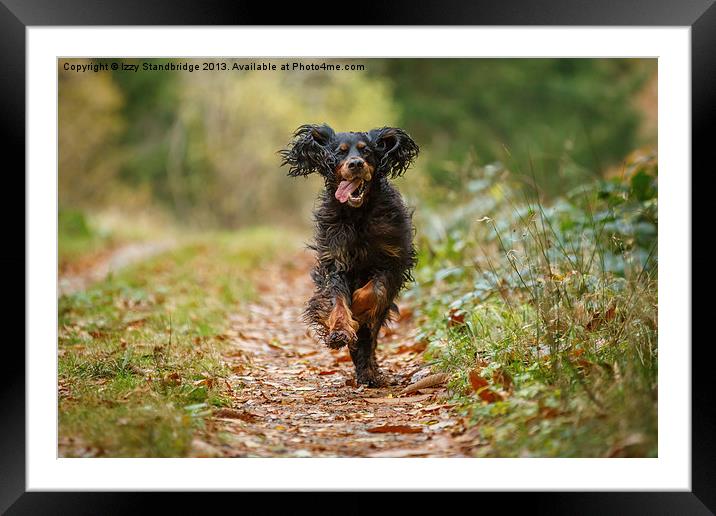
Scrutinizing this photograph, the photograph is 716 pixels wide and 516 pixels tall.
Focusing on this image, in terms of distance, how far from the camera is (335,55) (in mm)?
4254

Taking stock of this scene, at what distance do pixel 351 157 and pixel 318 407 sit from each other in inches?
68.8

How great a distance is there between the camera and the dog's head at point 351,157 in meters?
5.36

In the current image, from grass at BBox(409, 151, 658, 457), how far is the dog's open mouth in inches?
36.9

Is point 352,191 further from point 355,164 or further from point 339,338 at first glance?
point 339,338

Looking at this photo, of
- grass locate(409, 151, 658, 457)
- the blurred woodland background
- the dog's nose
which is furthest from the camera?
the blurred woodland background

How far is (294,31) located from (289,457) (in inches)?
87.2

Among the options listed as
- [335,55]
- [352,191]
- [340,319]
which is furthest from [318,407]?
[335,55]

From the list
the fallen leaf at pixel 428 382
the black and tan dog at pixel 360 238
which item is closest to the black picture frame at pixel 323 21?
the black and tan dog at pixel 360 238

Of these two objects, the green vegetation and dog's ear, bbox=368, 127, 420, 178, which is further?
the green vegetation

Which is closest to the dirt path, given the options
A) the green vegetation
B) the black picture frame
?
the black picture frame

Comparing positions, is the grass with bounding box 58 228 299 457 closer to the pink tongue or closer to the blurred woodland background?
the pink tongue

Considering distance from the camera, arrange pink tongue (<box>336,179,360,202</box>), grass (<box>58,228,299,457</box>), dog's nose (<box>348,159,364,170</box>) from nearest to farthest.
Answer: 1. grass (<box>58,228,299,457</box>)
2. dog's nose (<box>348,159,364,170</box>)
3. pink tongue (<box>336,179,360,202</box>)

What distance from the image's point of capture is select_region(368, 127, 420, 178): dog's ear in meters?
5.63

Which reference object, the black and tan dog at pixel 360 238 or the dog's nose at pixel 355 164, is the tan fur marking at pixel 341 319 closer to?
the black and tan dog at pixel 360 238
